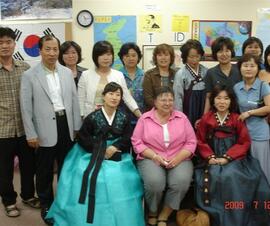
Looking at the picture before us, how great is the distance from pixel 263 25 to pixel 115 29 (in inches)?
77.3

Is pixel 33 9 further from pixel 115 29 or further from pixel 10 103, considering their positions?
pixel 10 103

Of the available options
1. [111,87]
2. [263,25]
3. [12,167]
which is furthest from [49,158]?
[263,25]

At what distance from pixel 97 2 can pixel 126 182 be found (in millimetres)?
2617

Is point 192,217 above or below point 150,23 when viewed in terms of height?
below

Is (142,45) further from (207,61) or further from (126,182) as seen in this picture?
(126,182)

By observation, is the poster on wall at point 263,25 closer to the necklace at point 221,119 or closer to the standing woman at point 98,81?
the necklace at point 221,119

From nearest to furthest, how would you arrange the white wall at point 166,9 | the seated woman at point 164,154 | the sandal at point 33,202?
the seated woman at point 164,154 → the sandal at point 33,202 → the white wall at point 166,9

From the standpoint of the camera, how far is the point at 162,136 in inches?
103

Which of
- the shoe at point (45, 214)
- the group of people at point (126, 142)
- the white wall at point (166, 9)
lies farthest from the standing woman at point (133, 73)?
the white wall at point (166, 9)

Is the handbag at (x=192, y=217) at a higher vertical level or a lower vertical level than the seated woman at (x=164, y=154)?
lower

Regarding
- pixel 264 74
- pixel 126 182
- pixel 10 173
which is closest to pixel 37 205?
pixel 10 173

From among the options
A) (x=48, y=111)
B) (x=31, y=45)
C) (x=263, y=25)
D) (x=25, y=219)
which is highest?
(x=263, y=25)

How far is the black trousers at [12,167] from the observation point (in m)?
2.68

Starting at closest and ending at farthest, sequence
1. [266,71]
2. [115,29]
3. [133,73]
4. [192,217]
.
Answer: [192,217], [266,71], [133,73], [115,29]
